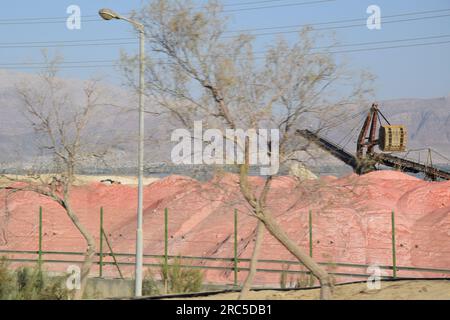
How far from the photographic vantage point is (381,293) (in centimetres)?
1850

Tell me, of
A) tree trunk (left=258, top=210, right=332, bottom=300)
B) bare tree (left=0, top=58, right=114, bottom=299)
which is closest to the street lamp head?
bare tree (left=0, top=58, right=114, bottom=299)

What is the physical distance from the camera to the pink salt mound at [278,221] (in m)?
33.5

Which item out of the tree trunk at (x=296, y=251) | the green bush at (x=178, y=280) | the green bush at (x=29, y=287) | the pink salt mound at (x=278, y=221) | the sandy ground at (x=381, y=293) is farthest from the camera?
the pink salt mound at (x=278, y=221)

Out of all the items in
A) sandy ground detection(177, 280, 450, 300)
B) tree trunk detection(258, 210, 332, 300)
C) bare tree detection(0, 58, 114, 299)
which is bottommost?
sandy ground detection(177, 280, 450, 300)

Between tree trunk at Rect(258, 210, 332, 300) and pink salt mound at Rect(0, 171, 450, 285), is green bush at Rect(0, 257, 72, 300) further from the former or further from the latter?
tree trunk at Rect(258, 210, 332, 300)

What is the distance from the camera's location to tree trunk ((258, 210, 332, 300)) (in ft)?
55.2

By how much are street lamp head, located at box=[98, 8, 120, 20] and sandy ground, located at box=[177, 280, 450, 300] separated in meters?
7.91

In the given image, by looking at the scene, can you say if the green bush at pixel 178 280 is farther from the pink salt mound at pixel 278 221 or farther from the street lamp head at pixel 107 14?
the street lamp head at pixel 107 14

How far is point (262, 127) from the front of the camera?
1700 cm

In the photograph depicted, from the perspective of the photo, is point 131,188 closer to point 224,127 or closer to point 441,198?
point 441,198

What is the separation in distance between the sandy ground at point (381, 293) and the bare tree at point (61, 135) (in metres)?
4.84

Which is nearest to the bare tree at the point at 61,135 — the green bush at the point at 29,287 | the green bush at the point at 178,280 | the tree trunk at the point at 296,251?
the green bush at the point at 29,287

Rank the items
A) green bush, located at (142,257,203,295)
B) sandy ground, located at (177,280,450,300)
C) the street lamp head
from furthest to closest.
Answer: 1. green bush, located at (142,257,203,295)
2. the street lamp head
3. sandy ground, located at (177,280,450,300)

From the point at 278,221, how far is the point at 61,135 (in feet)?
52.7
